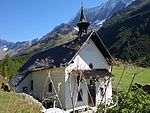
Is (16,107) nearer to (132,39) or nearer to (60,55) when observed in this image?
(60,55)

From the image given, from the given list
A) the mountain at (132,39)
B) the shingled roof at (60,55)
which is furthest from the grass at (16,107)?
the mountain at (132,39)

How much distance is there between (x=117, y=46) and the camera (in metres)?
170

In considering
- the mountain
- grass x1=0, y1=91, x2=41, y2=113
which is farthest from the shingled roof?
the mountain

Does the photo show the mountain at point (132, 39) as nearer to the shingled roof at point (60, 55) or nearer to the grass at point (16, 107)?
the shingled roof at point (60, 55)

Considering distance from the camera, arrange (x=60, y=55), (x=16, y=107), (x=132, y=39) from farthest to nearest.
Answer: (x=132, y=39) < (x=60, y=55) < (x=16, y=107)

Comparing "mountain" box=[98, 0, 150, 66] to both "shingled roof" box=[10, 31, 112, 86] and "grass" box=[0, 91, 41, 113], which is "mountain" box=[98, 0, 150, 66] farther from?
"grass" box=[0, 91, 41, 113]

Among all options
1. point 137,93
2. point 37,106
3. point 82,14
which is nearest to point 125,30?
point 82,14

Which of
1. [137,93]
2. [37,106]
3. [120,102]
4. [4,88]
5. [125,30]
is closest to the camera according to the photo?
[120,102]

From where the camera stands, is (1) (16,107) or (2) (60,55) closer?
(1) (16,107)

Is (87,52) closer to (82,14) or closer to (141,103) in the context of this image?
(82,14)

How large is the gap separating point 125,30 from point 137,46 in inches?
1235

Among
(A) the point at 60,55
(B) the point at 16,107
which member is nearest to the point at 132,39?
(A) the point at 60,55

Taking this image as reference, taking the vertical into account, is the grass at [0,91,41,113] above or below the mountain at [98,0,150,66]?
below

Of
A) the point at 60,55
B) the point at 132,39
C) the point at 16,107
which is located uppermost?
the point at 132,39
